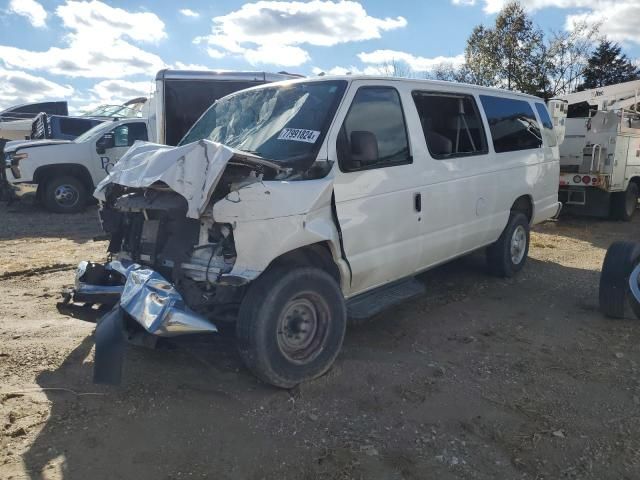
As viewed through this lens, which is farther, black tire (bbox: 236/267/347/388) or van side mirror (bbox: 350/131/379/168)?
van side mirror (bbox: 350/131/379/168)

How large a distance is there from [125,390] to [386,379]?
1771 millimetres

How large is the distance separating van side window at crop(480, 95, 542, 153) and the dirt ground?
183 cm

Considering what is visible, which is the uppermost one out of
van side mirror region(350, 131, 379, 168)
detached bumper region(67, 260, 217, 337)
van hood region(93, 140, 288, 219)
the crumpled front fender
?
van side mirror region(350, 131, 379, 168)

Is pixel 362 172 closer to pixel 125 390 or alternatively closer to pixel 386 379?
pixel 386 379

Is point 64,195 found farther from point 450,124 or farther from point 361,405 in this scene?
point 361,405

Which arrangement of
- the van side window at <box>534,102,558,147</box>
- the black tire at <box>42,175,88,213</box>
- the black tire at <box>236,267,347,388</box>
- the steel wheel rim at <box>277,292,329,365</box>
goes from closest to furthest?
the black tire at <box>236,267,347,388</box>, the steel wheel rim at <box>277,292,329,365</box>, the van side window at <box>534,102,558,147</box>, the black tire at <box>42,175,88,213</box>

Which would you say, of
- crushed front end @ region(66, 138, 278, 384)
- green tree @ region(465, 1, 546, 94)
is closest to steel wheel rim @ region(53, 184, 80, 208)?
crushed front end @ region(66, 138, 278, 384)

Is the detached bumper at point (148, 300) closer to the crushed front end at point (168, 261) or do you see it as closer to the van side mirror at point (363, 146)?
the crushed front end at point (168, 261)

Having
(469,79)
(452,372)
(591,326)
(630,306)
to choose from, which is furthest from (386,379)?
(469,79)

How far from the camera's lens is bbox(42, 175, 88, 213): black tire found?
11797 mm

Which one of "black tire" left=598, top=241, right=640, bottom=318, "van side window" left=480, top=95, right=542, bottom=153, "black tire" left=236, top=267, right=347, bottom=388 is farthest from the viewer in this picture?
"van side window" left=480, top=95, right=542, bottom=153

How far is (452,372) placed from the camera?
13.4ft

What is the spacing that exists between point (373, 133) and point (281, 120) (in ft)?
2.31

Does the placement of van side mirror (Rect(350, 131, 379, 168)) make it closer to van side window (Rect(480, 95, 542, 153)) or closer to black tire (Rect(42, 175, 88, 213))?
van side window (Rect(480, 95, 542, 153))
